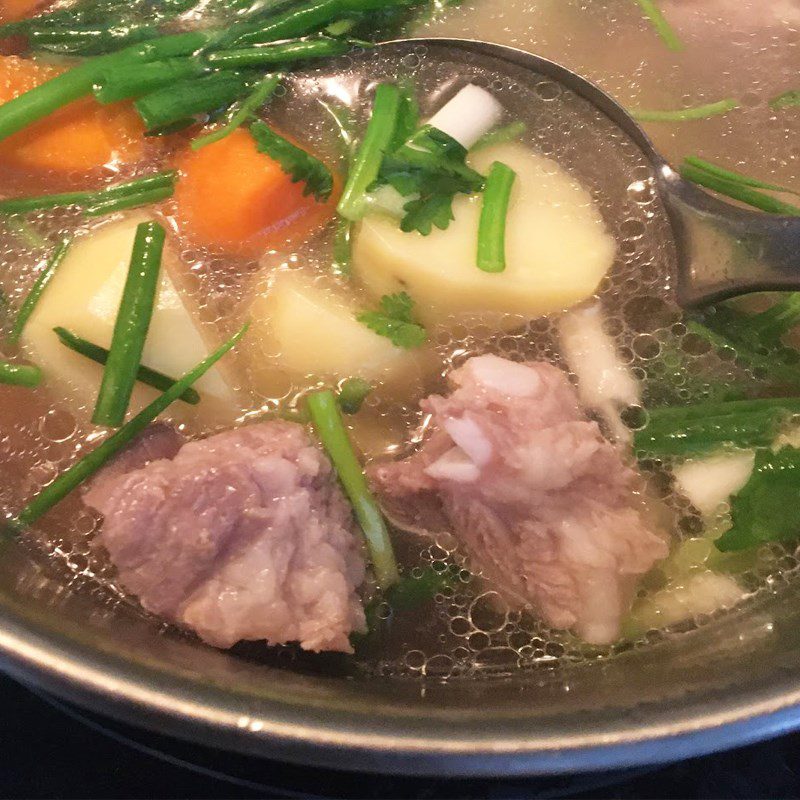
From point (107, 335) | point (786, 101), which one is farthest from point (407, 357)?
point (786, 101)

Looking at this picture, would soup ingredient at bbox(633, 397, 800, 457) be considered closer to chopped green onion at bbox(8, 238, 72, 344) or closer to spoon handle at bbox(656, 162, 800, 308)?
spoon handle at bbox(656, 162, 800, 308)

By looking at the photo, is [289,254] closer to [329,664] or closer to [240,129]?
[240,129]

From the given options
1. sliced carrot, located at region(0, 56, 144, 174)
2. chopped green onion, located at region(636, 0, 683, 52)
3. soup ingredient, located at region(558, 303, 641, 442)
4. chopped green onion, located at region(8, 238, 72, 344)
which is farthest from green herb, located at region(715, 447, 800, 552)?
sliced carrot, located at region(0, 56, 144, 174)

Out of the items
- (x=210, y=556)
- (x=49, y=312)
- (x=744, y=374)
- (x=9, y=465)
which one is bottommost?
(x=744, y=374)

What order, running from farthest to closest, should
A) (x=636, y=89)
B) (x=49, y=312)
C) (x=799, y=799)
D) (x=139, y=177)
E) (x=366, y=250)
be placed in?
(x=636, y=89) → (x=139, y=177) → (x=366, y=250) → (x=49, y=312) → (x=799, y=799)

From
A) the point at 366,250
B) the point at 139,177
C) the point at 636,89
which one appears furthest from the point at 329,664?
the point at 636,89

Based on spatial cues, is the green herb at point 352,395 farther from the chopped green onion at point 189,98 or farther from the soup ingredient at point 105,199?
the chopped green onion at point 189,98

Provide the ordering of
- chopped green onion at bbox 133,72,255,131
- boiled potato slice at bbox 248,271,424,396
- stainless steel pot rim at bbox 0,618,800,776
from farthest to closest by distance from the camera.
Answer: chopped green onion at bbox 133,72,255,131, boiled potato slice at bbox 248,271,424,396, stainless steel pot rim at bbox 0,618,800,776
